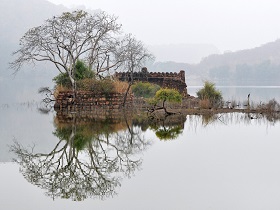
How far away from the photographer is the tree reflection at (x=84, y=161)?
8876 mm

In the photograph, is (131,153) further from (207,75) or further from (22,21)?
(22,21)

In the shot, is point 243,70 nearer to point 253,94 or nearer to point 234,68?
point 234,68

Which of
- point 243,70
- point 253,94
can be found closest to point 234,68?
point 243,70

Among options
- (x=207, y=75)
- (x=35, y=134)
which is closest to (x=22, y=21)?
(x=207, y=75)

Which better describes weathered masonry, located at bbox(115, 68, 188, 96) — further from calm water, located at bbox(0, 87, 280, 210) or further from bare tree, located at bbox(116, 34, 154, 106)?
calm water, located at bbox(0, 87, 280, 210)

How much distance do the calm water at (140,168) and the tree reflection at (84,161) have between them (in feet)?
0.06

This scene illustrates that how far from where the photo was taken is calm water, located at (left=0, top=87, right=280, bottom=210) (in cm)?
788

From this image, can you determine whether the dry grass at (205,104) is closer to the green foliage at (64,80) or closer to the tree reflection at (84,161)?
the green foliage at (64,80)

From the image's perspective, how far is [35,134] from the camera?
17.0m

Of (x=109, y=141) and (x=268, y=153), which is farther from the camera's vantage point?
(x=109, y=141)

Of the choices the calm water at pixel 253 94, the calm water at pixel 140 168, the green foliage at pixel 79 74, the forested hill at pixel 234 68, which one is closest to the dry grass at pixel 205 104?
the calm water at pixel 253 94

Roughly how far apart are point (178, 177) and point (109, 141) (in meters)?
5.14

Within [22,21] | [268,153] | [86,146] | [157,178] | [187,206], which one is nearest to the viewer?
[187,206]

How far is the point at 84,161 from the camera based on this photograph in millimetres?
11219
